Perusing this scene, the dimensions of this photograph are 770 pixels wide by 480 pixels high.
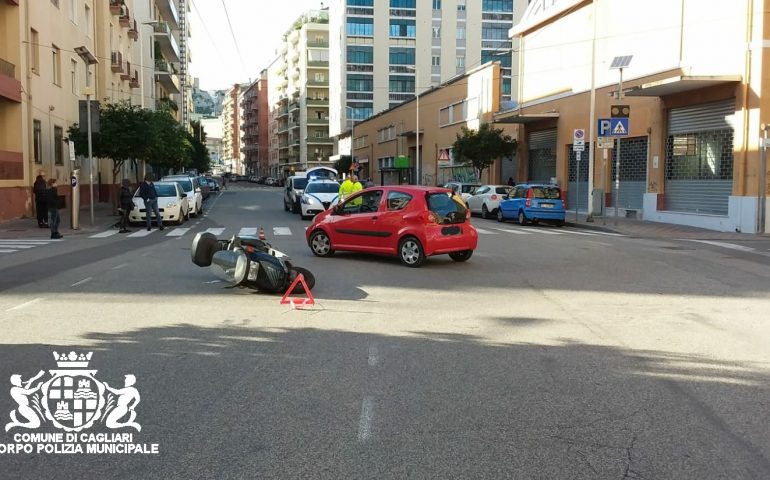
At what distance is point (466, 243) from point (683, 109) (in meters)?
15.8

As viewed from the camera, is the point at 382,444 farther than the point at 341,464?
Yes

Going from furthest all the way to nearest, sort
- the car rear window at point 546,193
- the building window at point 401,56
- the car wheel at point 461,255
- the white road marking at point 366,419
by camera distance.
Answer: the building window at point 401,56 → the car rear window at point 546,193 → the car wheel at point 461,255 → the white road marking at point 366,419

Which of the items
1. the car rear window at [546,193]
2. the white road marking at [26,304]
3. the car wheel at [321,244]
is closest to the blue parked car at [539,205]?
the car rear window at [546,193]

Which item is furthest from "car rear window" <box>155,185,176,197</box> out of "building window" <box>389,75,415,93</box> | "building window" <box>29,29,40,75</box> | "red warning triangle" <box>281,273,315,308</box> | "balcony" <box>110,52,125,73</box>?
"building window" <box>389,75,415,93</box>

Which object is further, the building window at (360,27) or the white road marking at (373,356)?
the building window at (360,27)

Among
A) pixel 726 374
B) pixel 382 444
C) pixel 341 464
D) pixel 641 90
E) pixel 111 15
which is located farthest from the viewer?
pixel 111 15

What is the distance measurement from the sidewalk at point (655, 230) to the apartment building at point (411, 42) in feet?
201

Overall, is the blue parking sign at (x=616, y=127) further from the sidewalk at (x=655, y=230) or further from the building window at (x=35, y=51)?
the building window at (x=35, y=51)

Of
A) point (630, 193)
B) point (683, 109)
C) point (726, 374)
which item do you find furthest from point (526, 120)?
point (726, 374)

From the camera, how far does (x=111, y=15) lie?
1698 inches

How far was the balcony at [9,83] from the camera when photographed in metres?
24.4

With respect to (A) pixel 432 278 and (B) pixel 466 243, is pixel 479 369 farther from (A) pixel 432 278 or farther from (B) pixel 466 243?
(B) pixel 466 243

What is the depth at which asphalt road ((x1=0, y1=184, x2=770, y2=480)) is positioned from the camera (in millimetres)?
4234

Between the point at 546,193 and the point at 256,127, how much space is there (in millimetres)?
144829
